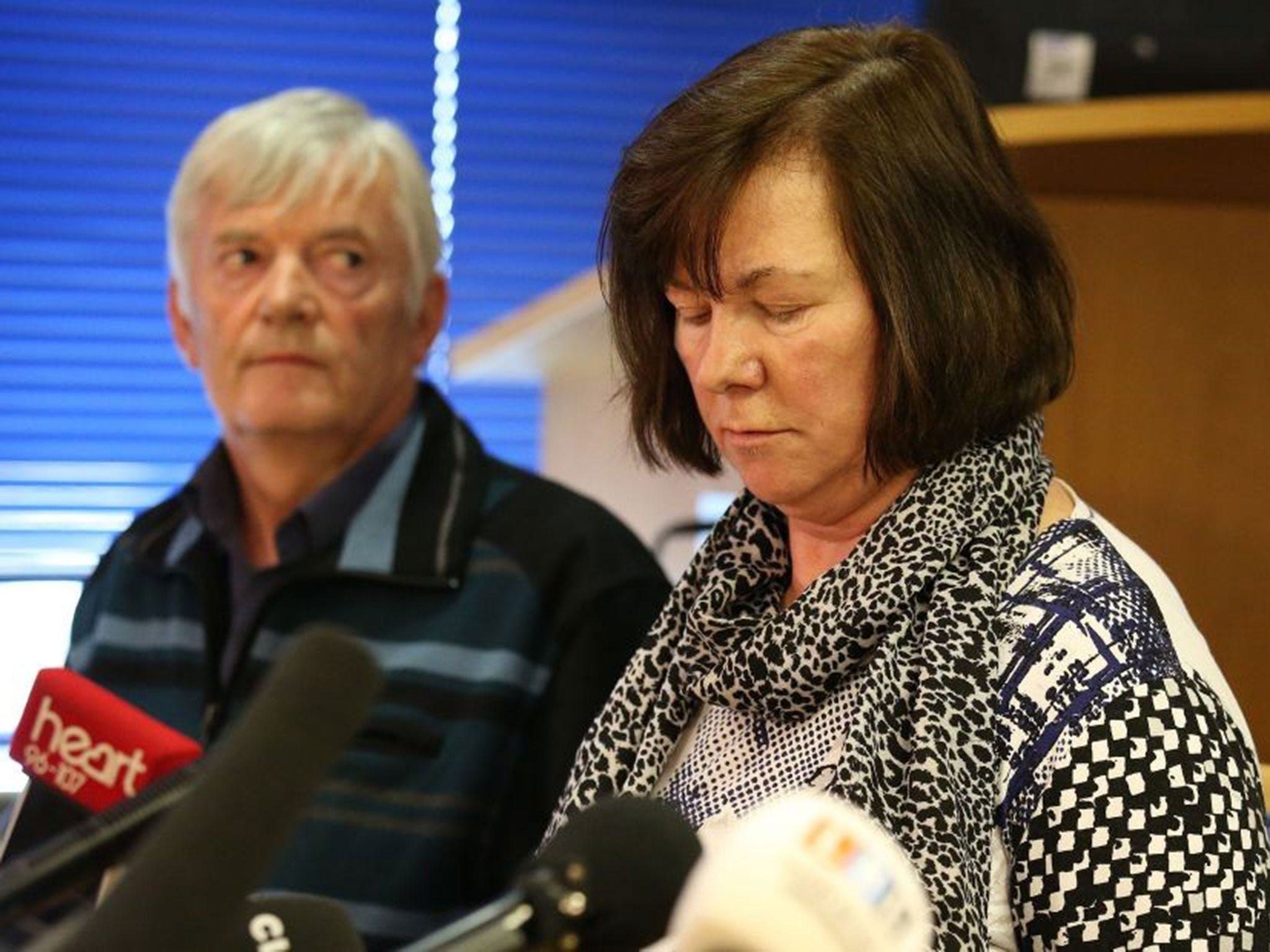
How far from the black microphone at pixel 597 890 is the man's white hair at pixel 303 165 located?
1.43 m

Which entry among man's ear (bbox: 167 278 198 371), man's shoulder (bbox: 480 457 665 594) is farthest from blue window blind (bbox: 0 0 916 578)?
man's shoulder (bbox: 480 457 665 594)

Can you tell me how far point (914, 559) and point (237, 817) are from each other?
71cm

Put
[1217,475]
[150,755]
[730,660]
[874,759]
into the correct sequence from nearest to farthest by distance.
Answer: [150,755]
[874,759]
[730,660]
[1217,475]

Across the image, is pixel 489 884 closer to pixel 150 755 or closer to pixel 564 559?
pixel 564 559

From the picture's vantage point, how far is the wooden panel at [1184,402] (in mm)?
1721

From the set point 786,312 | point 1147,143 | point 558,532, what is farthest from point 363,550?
point 1147,143

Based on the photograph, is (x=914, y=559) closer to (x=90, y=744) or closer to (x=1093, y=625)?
(x=1093, y=625)

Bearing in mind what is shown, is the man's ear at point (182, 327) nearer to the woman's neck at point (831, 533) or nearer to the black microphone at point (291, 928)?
the woman's neck at point (831, 533)

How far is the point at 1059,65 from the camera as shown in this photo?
169 cm

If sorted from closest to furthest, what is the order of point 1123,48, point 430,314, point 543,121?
point 1123,48, point 430,314, point 543,121

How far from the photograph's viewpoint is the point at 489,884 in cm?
185

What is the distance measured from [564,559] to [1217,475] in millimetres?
698

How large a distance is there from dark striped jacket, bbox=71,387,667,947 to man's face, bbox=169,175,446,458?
0.09 meters

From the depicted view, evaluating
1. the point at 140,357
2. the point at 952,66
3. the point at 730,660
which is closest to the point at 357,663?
the point at 730,660
